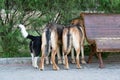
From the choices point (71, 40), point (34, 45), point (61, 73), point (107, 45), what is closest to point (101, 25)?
point (107, 45)

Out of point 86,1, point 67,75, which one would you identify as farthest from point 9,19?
point 67,75

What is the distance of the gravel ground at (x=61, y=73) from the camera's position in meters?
9.05

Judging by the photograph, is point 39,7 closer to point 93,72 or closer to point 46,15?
point 46,15

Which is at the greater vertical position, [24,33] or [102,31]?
[24,33]

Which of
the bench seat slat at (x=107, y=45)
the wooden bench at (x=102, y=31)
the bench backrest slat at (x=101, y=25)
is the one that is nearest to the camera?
the bench seat slat at (x=107, y=45)

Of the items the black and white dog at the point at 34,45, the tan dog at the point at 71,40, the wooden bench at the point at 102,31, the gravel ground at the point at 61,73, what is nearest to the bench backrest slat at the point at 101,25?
the wooden bench at the point at 102,31

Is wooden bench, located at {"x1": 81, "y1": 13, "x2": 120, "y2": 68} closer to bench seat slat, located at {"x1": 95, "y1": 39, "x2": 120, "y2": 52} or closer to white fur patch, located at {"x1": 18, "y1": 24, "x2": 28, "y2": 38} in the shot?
bench seat slat, located at {"x1": 95, "y1": 39, "x2": 120, "y2": 52}

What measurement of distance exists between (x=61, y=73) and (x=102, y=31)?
2.11 m

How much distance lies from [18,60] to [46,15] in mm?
1561

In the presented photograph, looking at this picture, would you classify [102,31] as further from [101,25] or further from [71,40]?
[71,40]

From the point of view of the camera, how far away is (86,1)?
11242 mm

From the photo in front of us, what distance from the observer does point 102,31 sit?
429 inches

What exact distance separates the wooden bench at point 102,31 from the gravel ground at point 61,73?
45 cm

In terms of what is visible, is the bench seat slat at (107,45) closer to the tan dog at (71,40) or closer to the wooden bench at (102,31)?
the wooden bench at (102,31)
